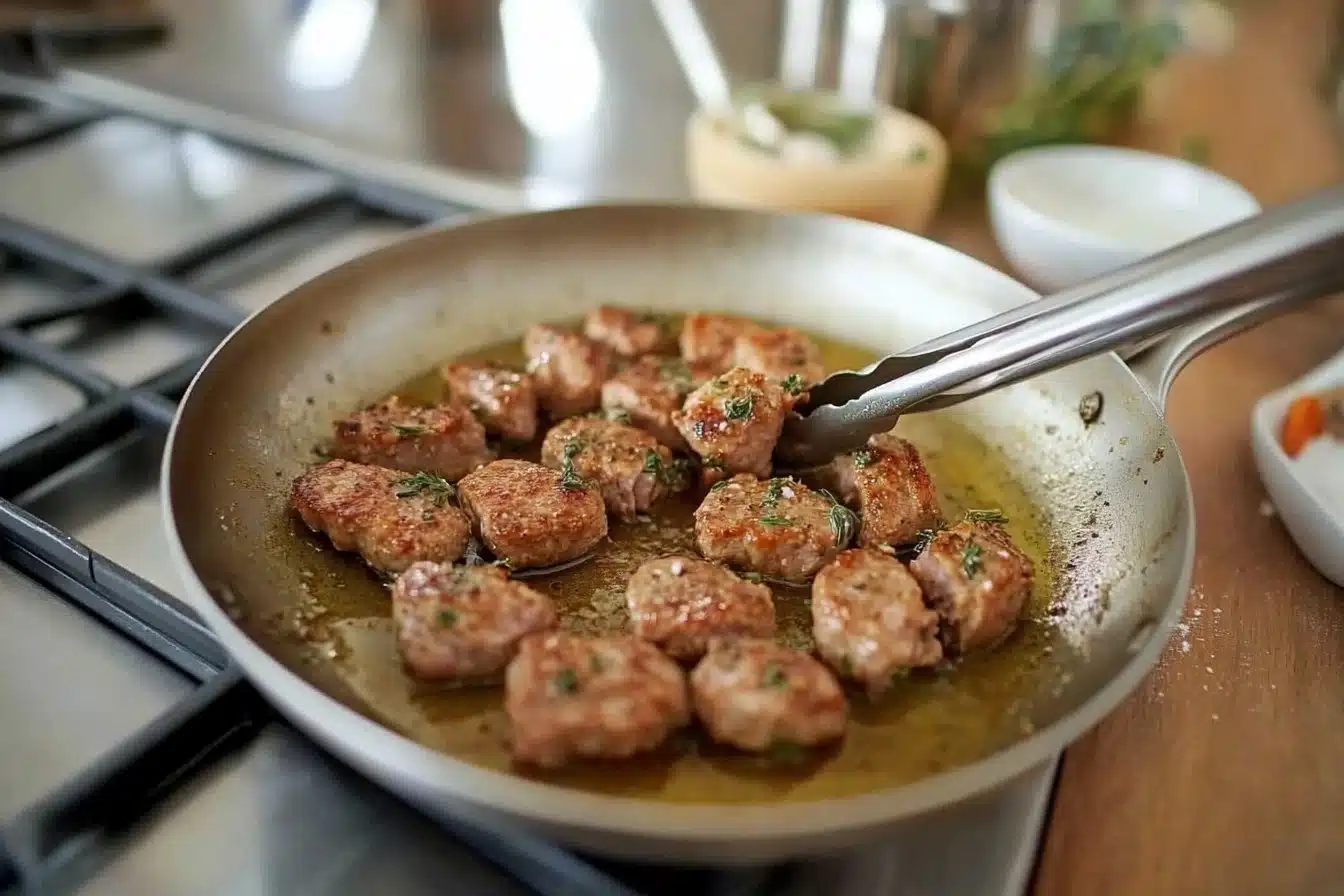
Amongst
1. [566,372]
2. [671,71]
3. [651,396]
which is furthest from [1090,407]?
[671,71]

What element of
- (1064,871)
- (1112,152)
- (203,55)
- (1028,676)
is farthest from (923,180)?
(203,55)

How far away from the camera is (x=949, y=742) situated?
974mm

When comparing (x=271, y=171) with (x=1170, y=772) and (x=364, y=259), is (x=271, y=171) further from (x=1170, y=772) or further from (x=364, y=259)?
(x=1170, y=772)

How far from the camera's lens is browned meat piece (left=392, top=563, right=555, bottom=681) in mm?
998

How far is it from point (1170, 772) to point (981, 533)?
29 centimetres

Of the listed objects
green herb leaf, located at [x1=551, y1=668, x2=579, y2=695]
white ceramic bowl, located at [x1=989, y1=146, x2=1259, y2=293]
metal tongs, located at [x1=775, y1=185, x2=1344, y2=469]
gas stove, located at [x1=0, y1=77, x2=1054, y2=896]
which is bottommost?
gas stove, located at [x1=0, y1=77, x2=1054, y2=896]

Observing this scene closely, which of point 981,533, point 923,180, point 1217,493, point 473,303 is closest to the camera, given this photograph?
point 981,533

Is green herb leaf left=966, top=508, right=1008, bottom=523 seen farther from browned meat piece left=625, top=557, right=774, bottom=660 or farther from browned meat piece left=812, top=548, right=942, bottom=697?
browned meat piece left=625, top=557, right=774, bottom=660

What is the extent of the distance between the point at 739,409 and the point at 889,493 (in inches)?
7.8

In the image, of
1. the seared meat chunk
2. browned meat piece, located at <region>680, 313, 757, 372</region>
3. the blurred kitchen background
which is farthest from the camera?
the blurred kitchen background

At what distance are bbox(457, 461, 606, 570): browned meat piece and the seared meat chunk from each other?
32 mm

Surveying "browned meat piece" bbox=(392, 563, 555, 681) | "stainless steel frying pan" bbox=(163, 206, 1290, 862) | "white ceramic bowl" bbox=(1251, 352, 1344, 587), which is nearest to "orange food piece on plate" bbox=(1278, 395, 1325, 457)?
"white ceramic bowl" bbox=(1251, 352, 1344, 587)

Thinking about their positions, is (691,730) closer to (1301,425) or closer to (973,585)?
(973,585)

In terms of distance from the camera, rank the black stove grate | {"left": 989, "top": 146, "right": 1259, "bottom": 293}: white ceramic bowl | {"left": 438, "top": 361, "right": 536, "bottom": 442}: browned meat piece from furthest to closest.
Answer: {"left": 989, "top": 146, "right": 1259, "bottom": 293}: white ceramic bowl
{"left": 438, "top": 361, "right": 536, "bottom": 442}: browned meat piece
the black stove grate
